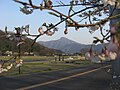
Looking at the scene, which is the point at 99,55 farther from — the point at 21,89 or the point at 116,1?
the point at 21,89

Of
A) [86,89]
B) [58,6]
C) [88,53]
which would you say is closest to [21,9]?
[58,6]

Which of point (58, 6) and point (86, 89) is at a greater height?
point (58, 6)

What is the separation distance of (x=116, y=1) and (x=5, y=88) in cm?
2004

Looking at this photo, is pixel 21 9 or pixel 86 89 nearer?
pixel 21 9

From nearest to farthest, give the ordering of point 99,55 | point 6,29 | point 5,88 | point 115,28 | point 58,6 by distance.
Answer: point 115,28 → point 99,55 → point 58,6 → point 6,29 → point 5,88

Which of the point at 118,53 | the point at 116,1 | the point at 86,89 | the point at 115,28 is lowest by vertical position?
the point at 86,89

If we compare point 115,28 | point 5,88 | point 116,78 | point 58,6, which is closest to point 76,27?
point 115,28

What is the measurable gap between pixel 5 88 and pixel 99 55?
19786 millimetres

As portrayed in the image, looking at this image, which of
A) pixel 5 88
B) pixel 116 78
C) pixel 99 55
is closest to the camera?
pixel 99 55

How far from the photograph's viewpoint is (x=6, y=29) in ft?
8.38

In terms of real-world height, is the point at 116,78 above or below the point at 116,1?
below

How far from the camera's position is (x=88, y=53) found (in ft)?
6.68

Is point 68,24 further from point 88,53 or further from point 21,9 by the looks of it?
point 21,9

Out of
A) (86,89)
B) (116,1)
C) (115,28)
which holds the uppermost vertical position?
(116,1)
